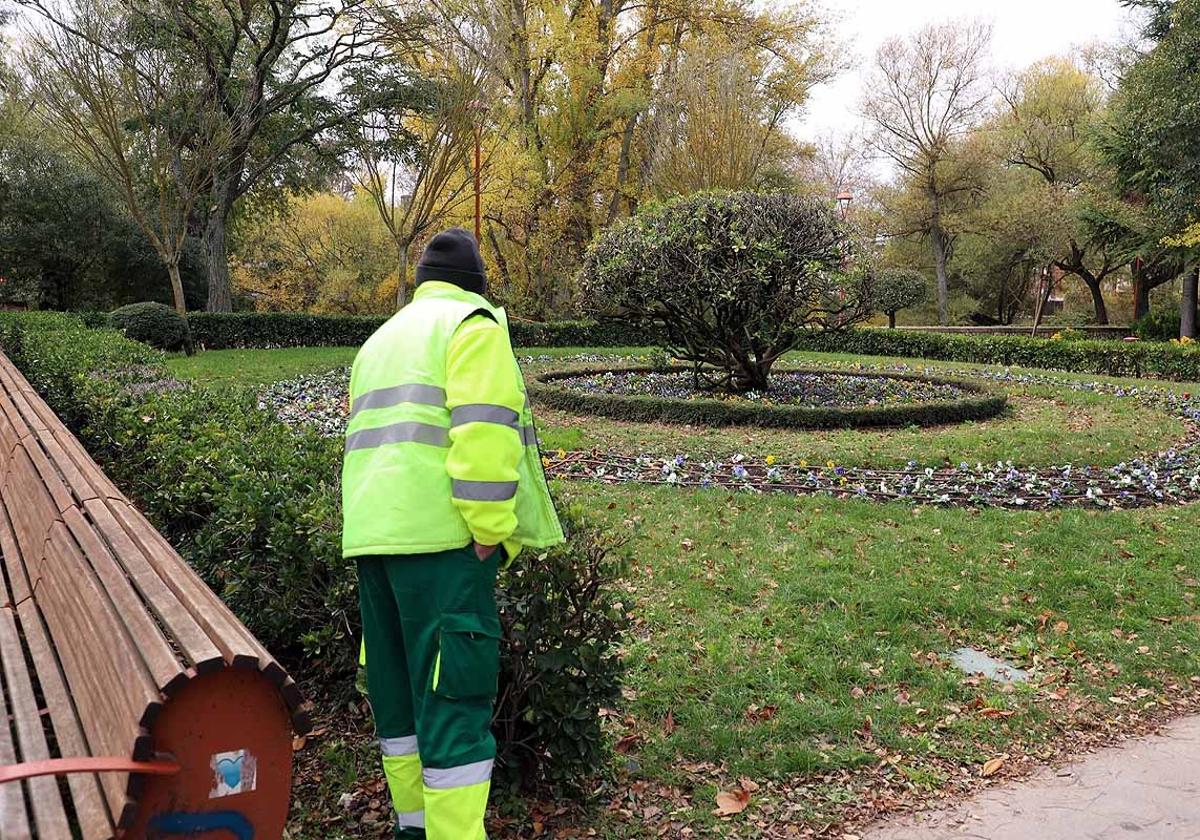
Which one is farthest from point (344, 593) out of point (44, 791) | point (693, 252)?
point (693, 252)

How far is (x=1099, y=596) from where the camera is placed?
4.63 m

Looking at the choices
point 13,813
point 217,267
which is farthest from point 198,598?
point 217,267

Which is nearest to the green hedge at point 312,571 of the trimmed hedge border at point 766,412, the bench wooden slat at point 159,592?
the bench wooden slat at point 159,592

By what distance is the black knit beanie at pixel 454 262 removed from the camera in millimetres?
2311

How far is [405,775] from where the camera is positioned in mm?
2309

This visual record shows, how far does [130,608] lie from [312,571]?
110 centimetres

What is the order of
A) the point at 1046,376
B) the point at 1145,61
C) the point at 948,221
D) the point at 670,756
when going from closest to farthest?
the point at 670,756 → the point at 1046,376 → the point at 1145,61 → the point at 948,221

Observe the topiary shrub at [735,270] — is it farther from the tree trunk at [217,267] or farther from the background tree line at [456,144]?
the tree trunk at [217,267]

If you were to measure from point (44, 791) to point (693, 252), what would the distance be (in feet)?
32.1

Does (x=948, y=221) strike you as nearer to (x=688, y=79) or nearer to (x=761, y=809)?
(x=688, y=79)

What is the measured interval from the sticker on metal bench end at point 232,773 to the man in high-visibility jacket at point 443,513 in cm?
44

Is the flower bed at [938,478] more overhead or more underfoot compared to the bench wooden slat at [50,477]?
more underfoot

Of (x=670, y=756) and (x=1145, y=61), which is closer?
(x=670, y=756)

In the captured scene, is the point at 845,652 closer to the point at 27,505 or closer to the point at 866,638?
the point at 866,638
